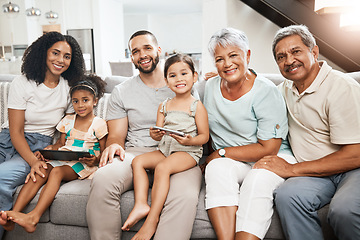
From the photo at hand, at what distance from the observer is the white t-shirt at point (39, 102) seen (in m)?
1.86

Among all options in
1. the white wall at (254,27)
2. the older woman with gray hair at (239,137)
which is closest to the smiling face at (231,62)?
the older woman with gray hair at (239,137)

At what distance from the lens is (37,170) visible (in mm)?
1683

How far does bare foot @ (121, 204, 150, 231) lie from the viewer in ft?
4.56

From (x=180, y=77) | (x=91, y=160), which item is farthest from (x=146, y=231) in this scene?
(x=180, y=77)

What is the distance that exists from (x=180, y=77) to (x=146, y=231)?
82 cm

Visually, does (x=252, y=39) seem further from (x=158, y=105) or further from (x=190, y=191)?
(x=190, y=191)

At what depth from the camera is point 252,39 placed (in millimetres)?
3961

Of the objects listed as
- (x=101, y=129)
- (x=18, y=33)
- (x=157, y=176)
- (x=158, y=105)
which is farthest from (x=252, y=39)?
(x=18, y=33)

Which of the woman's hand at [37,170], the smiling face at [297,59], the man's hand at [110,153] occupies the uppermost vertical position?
the smiling face at [297,59]

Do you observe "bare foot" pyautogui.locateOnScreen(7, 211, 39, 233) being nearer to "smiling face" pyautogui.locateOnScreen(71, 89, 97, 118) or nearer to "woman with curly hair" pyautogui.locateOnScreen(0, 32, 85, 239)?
"woman with curly hair" pyautogui.locateOnScreen(0, 32, 85, 239)

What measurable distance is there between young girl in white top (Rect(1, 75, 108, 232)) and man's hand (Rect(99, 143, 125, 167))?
70 mm

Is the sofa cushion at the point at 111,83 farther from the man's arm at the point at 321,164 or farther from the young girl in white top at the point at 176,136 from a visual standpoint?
the man's arm at the point at 321,164

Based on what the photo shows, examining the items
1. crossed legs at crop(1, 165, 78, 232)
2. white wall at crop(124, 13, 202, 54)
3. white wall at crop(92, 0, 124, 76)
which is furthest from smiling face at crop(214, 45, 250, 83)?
white wall at crop(124, 13, 202, 54)

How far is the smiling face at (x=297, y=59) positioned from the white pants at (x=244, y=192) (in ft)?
1.73
